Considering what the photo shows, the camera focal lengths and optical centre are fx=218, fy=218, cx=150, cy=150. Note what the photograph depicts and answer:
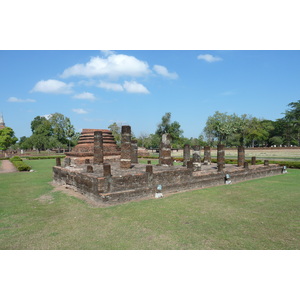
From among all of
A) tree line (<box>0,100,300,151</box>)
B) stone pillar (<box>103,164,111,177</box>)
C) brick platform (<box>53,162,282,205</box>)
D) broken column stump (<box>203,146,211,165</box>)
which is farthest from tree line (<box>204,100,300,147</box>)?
stone pillar (<box>103,164,111,177</box>)

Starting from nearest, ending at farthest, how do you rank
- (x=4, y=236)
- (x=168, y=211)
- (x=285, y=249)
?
(x=285, y=249) → (x=4, y=236) → (x=168, y=211)

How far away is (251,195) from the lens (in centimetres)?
888

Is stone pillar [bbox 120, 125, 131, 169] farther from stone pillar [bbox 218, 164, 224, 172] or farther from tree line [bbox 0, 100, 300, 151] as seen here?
tree line [bbox 0, 100, 300, 151]

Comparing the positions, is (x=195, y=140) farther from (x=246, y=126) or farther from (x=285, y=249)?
(x=285, y=249)

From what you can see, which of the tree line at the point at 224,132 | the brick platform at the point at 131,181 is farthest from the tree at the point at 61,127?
the brick platform at the point at 131,181

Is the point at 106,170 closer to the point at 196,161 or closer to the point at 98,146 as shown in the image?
the point at 98,146

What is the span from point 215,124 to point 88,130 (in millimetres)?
44903

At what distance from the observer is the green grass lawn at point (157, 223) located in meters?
4.48

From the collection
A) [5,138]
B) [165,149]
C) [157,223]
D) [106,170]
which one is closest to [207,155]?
[165,149]

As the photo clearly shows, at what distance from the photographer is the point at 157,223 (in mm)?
5590

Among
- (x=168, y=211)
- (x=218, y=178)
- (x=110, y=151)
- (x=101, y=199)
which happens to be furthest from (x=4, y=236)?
(x=110, y=151)

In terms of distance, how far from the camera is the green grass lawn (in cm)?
448

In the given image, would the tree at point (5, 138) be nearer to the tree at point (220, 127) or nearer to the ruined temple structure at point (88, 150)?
the ruined temple structure at point (88, 150)

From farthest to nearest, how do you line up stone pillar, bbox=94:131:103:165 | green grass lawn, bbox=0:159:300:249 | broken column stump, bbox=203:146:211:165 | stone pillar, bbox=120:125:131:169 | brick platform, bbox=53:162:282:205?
broken column stump, bbox=203:146:211:165, stone pillar, bbox=94:131:103:165, stone pillar, bbox=120:125:131:169, brick platform, bbox=53:162:282:205, green grass lawn, bbox=0:159:300:249
